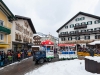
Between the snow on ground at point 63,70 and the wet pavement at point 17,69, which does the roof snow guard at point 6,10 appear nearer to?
the wet pavement at point 17,69

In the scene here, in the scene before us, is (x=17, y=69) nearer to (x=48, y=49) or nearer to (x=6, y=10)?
(x=48, y=49)

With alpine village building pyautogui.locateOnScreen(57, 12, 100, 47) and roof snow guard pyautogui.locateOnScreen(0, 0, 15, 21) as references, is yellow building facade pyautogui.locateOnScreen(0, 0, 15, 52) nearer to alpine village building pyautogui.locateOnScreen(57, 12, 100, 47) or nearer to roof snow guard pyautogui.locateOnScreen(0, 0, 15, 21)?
roof snow guard pyautogui.locateOnScreen(0, 0, 15, 21)

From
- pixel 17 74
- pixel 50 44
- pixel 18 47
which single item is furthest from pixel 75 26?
pixel 17 74

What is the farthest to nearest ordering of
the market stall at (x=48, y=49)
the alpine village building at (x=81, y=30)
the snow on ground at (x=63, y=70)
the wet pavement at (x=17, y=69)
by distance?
the alpine village building at (x=81, y=30)
the market stall at (x=48, y=49)
the wet pavement at (x=17, y=69)
the snow on ground at (x=63, y=70)

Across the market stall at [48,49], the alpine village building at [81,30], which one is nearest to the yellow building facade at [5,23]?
the market stall at [48,49]

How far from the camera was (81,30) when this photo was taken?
1853 inches

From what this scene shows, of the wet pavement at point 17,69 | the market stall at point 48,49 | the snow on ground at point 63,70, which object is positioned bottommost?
the wet pavement at point 17,69

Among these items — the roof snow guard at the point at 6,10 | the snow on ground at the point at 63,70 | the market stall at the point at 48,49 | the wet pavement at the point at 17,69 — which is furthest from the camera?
the roof snow guard at the point at 6,10

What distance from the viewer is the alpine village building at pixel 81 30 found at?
43259 millimetres

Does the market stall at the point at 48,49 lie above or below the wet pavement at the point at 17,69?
above

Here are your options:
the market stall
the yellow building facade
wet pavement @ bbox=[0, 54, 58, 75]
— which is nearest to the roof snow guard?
the yellow building facade

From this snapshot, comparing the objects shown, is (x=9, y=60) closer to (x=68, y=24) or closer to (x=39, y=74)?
(x=39, y=74)

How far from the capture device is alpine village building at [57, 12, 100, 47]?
43.3 meters

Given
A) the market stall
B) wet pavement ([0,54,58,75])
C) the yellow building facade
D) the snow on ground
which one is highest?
the yellow building facade
